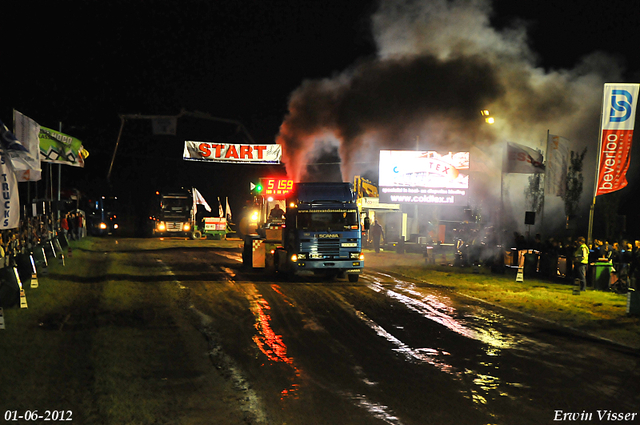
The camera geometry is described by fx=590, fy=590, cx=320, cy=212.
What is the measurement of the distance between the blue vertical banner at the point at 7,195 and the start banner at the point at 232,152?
30444 mm

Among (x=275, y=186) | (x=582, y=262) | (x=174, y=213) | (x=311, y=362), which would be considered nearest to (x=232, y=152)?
(x=174, y=213)

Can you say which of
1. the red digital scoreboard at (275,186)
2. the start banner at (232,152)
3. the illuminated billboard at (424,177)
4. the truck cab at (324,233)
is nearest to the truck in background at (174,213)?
the start banner at (232,152)

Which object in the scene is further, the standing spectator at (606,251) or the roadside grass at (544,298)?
the standing spectator at (606,251)

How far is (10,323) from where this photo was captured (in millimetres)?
10969

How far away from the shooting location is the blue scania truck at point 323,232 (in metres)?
18.9

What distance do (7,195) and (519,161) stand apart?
79.3 feet

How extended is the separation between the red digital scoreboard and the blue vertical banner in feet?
60.8

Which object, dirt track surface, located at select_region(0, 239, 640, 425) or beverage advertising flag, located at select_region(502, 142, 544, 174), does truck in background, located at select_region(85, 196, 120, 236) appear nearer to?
beverage advertising flag, located at select_region(502, 142, 544, 174)

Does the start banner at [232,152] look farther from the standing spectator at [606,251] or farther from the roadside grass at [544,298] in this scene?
the standing spectator at [606,251]

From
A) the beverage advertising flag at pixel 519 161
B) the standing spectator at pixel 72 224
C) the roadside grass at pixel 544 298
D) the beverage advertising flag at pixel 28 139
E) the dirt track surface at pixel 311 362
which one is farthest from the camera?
the standing spectator at pixel 72 224

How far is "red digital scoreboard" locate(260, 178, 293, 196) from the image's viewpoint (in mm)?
30188

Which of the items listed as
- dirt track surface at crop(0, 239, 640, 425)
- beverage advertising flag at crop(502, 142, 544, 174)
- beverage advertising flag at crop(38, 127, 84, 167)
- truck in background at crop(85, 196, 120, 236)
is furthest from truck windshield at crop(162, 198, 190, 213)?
dirt track surface at crop(0, 239, 640, 425)

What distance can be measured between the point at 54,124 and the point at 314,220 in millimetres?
20597

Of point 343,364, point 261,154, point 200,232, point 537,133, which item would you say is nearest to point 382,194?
point 261,154
